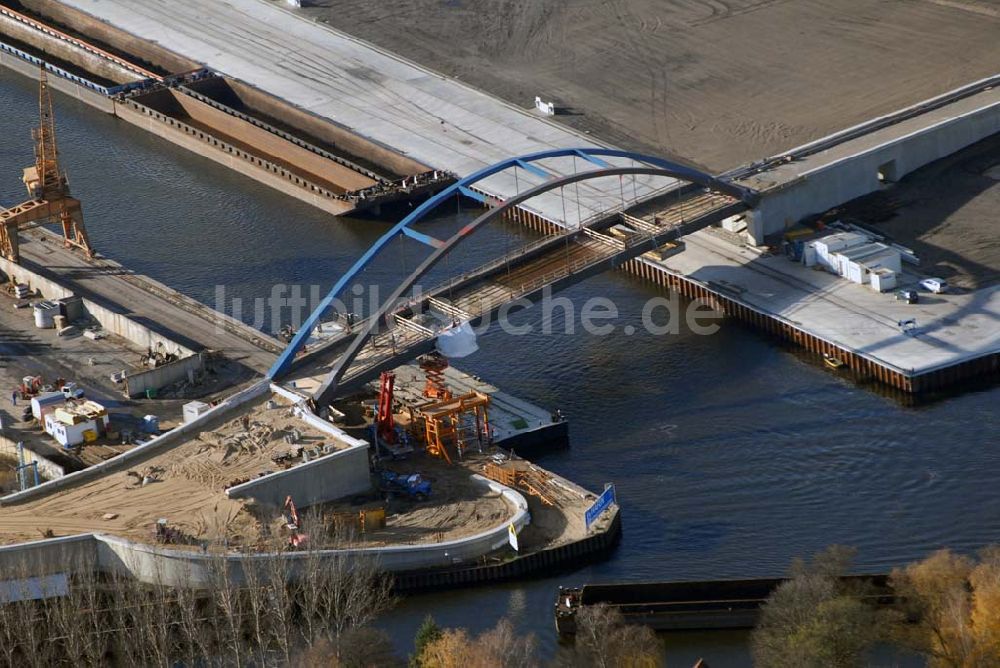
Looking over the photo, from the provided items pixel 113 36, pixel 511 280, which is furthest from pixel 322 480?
pixel 113 36

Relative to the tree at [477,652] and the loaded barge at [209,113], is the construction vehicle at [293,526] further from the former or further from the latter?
the loaded barge at [209,113]

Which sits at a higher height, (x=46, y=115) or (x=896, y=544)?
(x=46, y=115)

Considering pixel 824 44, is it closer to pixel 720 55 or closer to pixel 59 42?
pixel 720 55

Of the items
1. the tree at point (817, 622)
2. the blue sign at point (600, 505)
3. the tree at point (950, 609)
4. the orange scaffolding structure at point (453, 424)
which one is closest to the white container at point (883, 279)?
the orange scaffolding structure at point (453, 424)

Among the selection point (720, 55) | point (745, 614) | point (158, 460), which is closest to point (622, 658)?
point (745, 614)

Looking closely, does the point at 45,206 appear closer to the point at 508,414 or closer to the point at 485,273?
the point at 485,273
